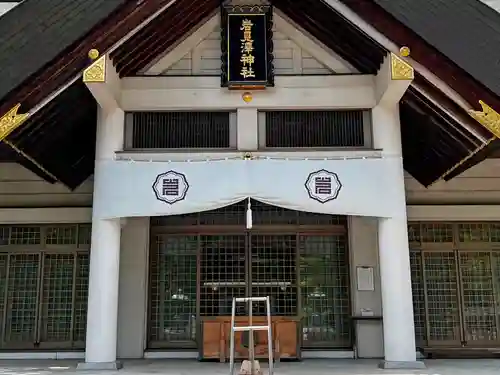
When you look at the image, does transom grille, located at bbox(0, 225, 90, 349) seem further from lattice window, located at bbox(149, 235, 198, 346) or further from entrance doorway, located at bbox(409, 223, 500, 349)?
entrance doorway, located at bbox(409, 223, 500, 349)

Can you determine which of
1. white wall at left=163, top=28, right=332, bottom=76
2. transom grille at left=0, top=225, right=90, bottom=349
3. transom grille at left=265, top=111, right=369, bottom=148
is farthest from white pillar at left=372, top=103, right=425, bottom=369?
transom grille at left=0, top=225, right=90, bottom=349

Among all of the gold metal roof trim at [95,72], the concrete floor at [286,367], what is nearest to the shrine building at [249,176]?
the gold metal roof trim at [95,72]

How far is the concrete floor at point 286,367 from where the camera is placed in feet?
23.3

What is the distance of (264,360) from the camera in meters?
8.20

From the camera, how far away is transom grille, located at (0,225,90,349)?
948 cm

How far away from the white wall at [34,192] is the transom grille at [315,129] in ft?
12.0

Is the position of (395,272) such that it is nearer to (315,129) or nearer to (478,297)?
(315,129)

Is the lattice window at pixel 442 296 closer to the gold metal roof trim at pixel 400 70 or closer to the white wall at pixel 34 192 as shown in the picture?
the gold metal roof trim at pixel 400 70

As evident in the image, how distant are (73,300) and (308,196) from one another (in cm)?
472

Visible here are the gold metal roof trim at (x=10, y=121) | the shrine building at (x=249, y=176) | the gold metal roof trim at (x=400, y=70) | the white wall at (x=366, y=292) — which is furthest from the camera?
the white wall at (x=366, y=292)

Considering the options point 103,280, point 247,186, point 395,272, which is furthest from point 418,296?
point 103,280

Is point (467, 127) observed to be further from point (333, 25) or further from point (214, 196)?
point (214, 196)

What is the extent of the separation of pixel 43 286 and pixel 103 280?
2.89 meters

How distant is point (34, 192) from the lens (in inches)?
385
